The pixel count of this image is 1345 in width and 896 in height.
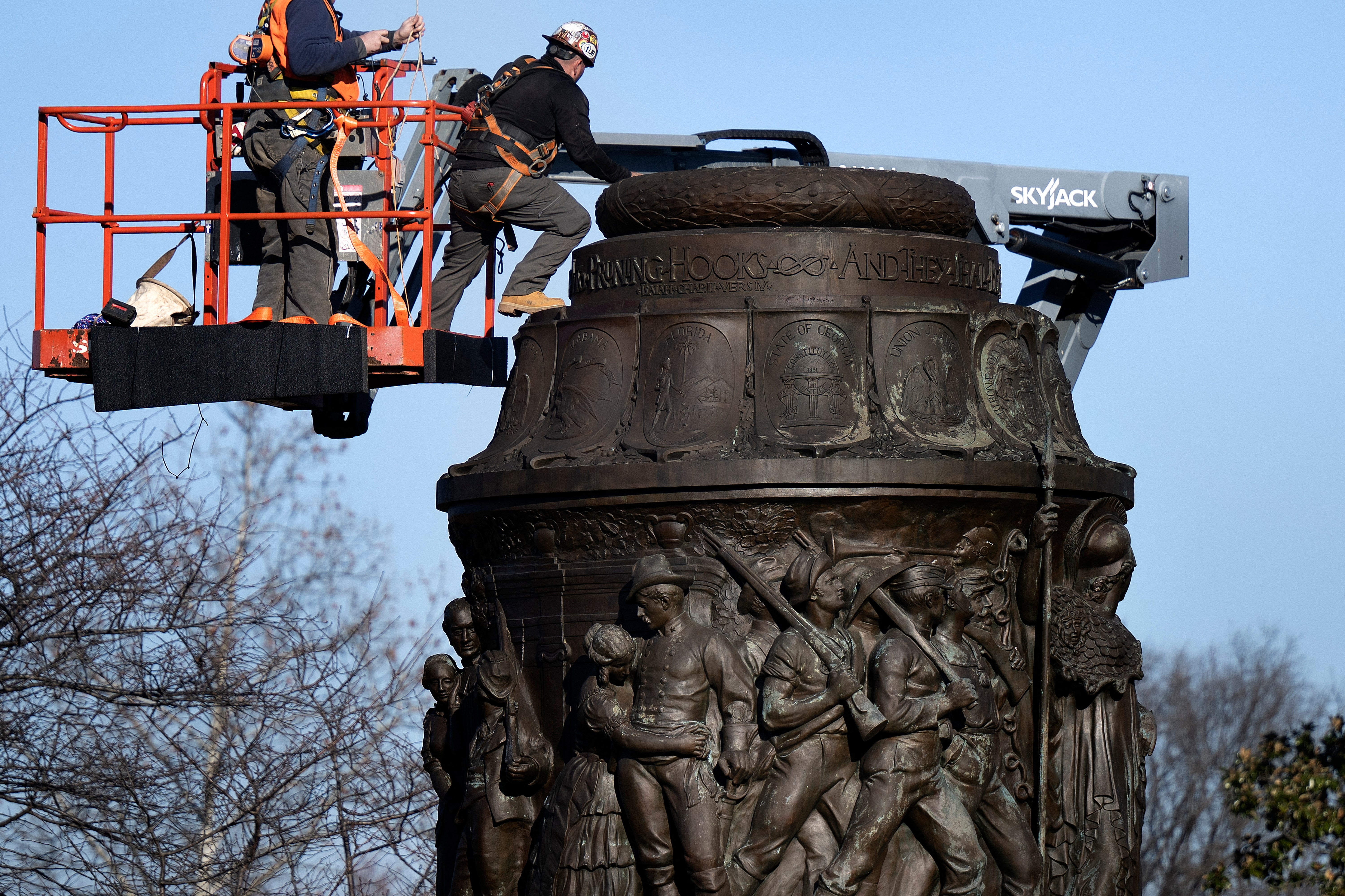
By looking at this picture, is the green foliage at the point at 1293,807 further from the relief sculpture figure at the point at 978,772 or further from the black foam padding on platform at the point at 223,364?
the black foam padding on platform at the point at 223,364

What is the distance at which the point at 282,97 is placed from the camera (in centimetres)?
1478

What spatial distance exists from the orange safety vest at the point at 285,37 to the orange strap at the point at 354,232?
0.50 feet

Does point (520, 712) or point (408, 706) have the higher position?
point (408, 706)

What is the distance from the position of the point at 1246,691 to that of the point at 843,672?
121 feet

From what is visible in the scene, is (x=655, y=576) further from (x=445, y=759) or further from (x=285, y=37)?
(x=285, y=37)

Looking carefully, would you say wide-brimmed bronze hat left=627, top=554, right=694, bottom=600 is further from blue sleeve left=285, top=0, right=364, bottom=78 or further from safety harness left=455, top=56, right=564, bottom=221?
blue sleeve left=285, top=0, right=364, bottom=78

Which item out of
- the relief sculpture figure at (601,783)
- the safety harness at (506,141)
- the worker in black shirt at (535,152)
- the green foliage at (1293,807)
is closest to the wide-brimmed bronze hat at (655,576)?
the relief sculpture figure at (601,783)

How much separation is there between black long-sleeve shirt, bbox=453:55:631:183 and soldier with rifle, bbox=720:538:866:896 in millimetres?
3530

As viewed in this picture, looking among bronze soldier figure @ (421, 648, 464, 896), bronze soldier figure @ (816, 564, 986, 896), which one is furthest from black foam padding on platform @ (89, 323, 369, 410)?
bronze soldier figure @ (816, 564, 986, 896)

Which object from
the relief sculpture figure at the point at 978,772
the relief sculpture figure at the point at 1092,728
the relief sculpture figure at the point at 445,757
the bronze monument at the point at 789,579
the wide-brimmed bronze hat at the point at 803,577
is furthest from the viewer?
the relief sculpture figure at the point at 445,757

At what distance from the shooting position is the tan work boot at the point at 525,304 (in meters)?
14.5

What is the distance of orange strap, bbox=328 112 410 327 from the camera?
14328mm

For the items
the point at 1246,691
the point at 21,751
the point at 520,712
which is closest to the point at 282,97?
the point at 520,712

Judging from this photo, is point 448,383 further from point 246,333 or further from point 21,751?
point 21,751
